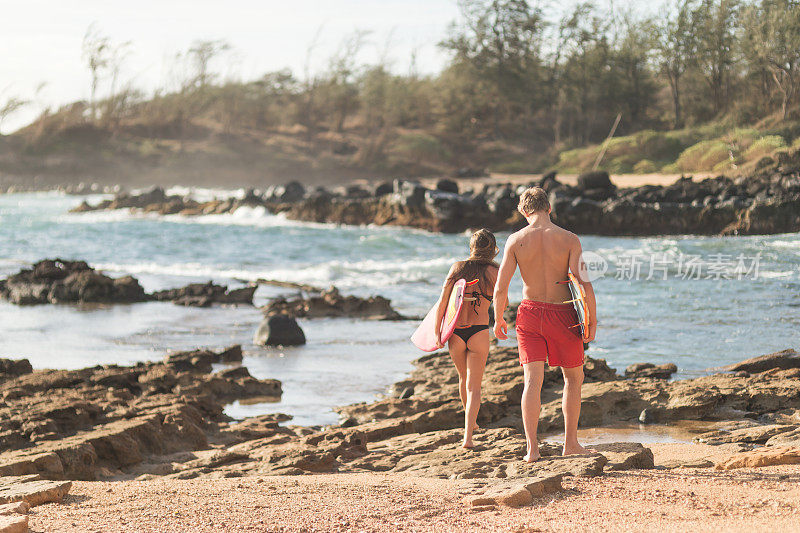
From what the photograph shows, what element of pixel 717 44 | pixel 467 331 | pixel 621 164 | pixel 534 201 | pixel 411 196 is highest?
pixel 717 44

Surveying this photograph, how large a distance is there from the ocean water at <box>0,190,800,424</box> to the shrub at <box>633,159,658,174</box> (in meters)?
11.9

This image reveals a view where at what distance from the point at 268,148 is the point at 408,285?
45504 millimetres

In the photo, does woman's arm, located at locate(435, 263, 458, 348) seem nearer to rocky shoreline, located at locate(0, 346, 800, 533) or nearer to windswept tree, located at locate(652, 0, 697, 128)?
rocky shoreline, located at locate(0, 346, 800, 533)

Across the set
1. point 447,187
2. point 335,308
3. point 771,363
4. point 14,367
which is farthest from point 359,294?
point 447,187

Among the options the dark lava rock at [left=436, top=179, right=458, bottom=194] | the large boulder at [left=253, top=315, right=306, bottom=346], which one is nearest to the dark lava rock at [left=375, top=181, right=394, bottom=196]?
the dark lava rock at [left=436, top=179, right=458, bottom=194]

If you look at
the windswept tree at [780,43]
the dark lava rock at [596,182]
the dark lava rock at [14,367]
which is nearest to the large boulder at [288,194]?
the dark lava rock at [596,182]

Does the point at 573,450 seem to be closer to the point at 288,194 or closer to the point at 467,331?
the point at 467,331

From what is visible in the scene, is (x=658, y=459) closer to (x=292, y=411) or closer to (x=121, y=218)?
(x=292, y=411)

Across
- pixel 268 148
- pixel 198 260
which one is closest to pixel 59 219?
pixel 198 260

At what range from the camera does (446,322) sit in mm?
5660

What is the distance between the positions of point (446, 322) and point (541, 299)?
2.94 ft

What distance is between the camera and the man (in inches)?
192

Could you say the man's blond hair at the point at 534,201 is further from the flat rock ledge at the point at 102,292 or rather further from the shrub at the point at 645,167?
the shrub at the point at 645,167

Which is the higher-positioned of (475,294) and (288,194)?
(288,194)
